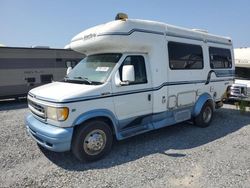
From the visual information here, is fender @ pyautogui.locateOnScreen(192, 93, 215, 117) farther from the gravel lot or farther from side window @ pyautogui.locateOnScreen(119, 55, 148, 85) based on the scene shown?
side window @ pyautogui.locateOnScreen(119, 55, 148, 85)

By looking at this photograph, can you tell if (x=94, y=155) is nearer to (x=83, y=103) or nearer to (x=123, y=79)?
(x=83, y=103)

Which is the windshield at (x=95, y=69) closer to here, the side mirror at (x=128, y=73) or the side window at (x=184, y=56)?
the side mirror at (x=128, y=73)

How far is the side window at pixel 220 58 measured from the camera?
23.2 feet

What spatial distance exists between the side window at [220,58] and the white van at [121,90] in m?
0.44

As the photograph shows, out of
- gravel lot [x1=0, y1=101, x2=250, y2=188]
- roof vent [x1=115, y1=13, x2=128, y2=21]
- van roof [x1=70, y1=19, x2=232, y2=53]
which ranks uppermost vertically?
roof vent [x1=115, y1=13, x2=128, y2=21]

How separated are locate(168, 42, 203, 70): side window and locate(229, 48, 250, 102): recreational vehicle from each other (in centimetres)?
328

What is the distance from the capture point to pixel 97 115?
432 cm

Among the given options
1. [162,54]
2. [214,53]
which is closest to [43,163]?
[162,54]

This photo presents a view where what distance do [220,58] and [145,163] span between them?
4.82m

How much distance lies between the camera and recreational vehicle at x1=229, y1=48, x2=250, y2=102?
912cm

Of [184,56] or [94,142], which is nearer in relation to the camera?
[94,142]

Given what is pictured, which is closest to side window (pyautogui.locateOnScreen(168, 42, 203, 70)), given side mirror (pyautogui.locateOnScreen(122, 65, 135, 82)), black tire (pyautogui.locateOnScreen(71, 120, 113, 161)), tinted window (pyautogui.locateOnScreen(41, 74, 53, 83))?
side mirror (pyautogui.locateOnScreen(122, 65, 135, 82))

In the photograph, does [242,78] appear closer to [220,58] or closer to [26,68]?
[220,58]

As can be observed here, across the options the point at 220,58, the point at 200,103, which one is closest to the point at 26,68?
the point at 200,103
